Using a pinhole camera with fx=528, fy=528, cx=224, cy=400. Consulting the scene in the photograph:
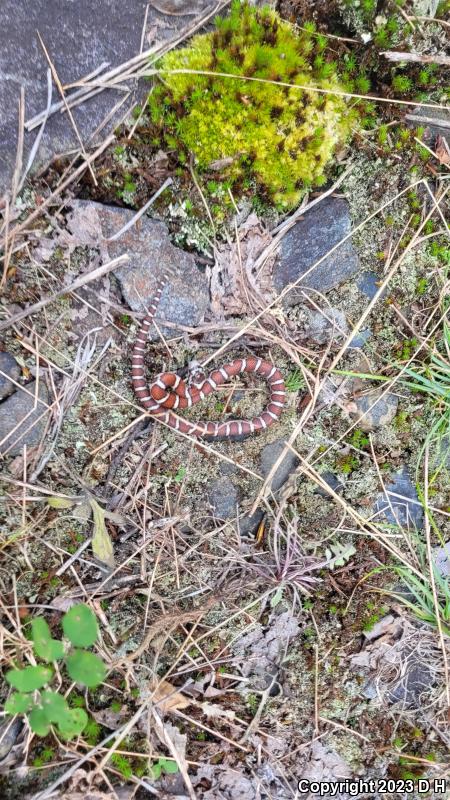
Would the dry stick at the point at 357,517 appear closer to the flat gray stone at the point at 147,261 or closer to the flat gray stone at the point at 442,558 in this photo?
the flat gray stone at the point at 442,558

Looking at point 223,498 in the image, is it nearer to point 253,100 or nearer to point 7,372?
point 7,372

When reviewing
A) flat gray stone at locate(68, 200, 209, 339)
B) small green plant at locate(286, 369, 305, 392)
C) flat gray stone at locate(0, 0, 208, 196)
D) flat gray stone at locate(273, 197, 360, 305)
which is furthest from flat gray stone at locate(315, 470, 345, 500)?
flat gray stone at locate(0, 0, 208, 196)

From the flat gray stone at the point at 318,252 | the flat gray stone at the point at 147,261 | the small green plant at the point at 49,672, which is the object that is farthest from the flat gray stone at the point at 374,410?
the small green plant at the point at 49,672

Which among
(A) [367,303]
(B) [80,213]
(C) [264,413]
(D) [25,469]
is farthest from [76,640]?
(A) [367,303]

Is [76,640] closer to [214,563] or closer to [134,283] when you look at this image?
[214,563]

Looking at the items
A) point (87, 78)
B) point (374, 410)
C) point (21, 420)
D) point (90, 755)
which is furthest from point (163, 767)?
point (87, 78)

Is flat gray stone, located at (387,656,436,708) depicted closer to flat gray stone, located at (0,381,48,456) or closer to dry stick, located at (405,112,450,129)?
flat gray stone, located at (0,381,48,456)
